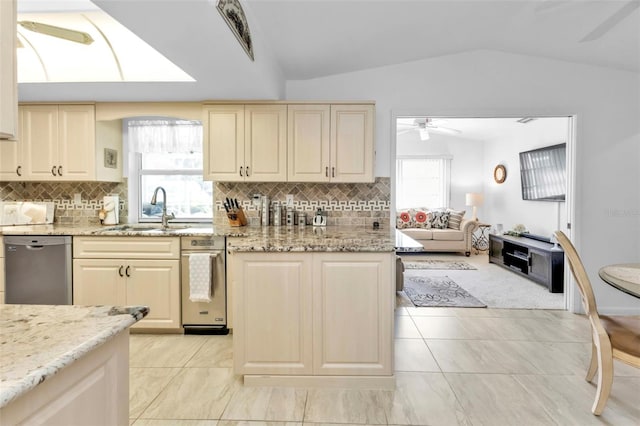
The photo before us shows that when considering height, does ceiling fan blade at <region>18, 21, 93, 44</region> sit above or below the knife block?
above

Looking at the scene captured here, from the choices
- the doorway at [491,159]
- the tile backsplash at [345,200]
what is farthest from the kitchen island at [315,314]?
the doorway at [491,159]

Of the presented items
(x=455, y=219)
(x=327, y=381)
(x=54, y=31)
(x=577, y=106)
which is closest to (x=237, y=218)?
(x=327, y=381)

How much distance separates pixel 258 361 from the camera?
88.5 inches

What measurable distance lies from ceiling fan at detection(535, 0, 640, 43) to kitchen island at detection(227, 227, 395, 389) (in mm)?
2248

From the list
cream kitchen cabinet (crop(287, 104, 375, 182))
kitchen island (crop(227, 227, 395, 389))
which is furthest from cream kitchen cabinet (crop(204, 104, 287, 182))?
kitchen island (crop(227, 227, 395, 389))

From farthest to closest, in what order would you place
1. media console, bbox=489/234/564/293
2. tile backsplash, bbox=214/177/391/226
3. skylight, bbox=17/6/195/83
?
→ media console, bbox=489/234/564/293 → tile backsplash, bbox=214/177/391/226 → skylight, bbox=17/6/195/83

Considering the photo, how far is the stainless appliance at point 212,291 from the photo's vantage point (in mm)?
3029

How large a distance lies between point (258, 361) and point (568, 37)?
373 centimetres

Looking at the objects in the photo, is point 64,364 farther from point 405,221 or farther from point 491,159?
point 491,159

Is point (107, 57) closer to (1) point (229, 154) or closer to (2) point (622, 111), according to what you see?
(1) point (229, 154)

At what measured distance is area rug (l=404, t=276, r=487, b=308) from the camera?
156 inches

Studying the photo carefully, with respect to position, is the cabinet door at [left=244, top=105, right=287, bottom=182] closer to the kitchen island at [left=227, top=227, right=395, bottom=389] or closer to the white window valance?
the white window valance

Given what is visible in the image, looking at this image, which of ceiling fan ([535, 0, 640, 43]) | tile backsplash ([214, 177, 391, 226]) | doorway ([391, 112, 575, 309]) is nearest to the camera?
ceiling fan ([535, 0, 640, 43])

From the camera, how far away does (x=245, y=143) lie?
10.9 feet
